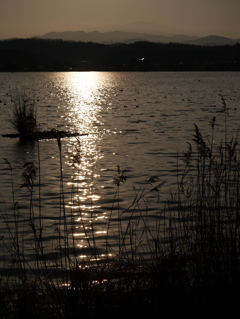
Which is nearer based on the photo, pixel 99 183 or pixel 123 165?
pixel 99 183

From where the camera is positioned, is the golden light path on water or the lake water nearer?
the golden light path on water

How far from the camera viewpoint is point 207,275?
14.2ft

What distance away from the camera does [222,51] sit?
200 m

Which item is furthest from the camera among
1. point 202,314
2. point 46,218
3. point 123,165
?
point 123,165

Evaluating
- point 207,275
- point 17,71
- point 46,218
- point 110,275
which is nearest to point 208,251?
point 207,275

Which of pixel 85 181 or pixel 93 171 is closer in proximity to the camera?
pixel 85 181

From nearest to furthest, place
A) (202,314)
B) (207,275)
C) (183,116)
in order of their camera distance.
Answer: (202,314)
(207,275)
(183,116)

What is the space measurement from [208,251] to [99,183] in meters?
6.29

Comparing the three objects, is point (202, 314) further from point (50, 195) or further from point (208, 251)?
point (50, 195)

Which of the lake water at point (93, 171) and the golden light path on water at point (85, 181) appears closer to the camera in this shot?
the golden light path on water at point (85, 181)

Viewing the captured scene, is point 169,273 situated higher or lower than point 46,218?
higher

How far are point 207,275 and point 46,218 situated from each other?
13.6ft

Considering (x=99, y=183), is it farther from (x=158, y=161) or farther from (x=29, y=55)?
(x=29, y=55)

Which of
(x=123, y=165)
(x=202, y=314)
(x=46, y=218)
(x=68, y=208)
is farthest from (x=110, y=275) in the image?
(x=123, y=165)
